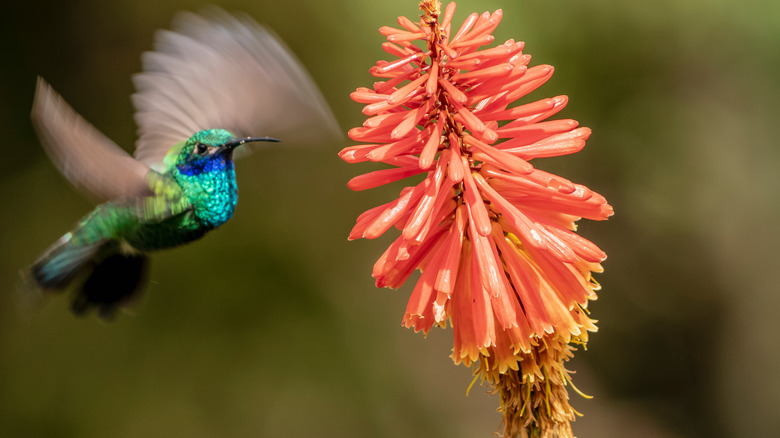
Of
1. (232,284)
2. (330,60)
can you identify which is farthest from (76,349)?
(330,60)

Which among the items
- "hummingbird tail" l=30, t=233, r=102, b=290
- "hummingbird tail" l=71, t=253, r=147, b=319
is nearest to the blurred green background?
"hummingbird tail" l=71, t=253, r=147, b=319

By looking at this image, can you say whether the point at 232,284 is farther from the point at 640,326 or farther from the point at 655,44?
the point at 655,44

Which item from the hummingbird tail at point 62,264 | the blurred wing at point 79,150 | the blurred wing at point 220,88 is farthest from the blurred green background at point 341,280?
the blurred wing at point 79,150

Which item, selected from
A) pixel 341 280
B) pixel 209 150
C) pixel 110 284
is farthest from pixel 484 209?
pixel 341 280

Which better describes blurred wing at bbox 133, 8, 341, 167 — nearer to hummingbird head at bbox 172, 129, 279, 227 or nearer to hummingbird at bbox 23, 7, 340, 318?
hummingbird at bbox 23, 7, 340, 318

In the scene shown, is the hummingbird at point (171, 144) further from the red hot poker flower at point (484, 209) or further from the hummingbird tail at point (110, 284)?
the red hot poker flower at point (484, 209)

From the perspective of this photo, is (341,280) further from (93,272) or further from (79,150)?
(79,150)
